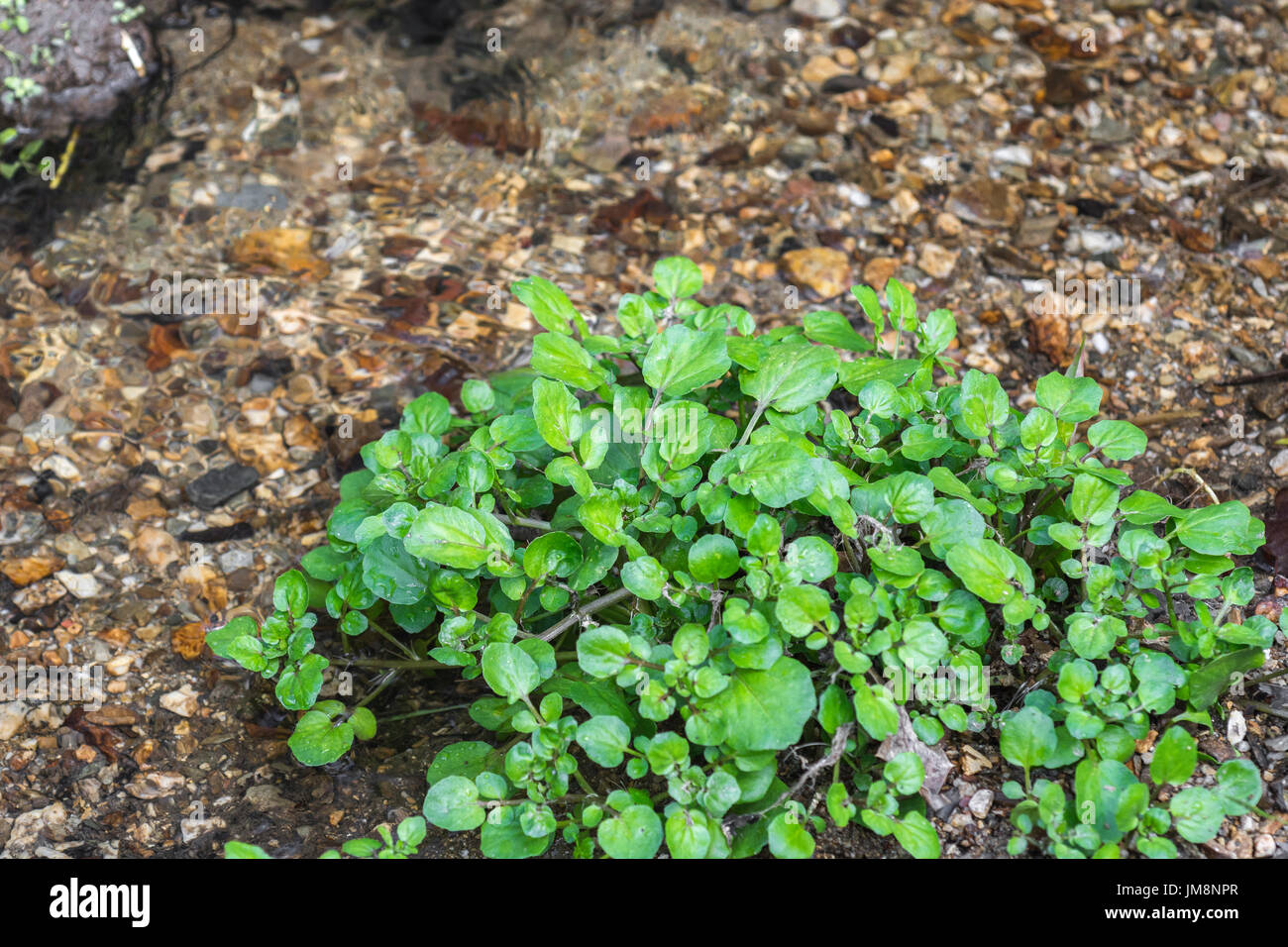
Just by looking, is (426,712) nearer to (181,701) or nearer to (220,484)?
(181,701)

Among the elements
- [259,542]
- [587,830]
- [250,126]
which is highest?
[250,126]

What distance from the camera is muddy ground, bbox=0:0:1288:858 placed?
241 cm

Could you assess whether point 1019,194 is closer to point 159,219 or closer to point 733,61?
point 733,61

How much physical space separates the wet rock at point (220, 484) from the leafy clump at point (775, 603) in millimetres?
770

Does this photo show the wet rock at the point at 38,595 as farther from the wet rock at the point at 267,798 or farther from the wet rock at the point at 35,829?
the wet rock at the point at 267,798

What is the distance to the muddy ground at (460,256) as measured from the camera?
7.92 feet

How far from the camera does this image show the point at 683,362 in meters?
2.11

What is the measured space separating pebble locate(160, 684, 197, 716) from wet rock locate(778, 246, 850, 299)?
220 cm

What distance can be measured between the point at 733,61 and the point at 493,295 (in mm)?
1498

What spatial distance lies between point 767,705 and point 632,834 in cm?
31

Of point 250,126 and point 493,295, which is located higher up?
point 250,126

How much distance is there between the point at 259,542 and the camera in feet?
9.53

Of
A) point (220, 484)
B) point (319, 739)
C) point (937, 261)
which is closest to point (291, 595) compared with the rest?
point (319, 739)

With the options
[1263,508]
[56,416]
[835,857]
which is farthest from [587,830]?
[56,416]
